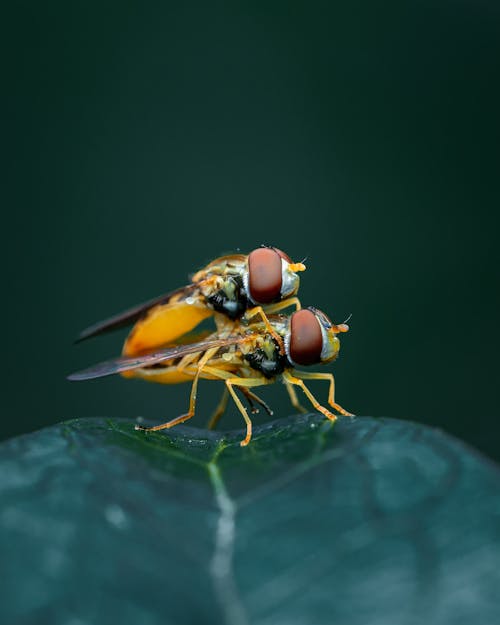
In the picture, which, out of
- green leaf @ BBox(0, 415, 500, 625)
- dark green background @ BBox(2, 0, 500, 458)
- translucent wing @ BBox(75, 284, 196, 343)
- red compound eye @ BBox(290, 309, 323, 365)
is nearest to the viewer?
green leaf @ BBox(0, 415, 500, 625)

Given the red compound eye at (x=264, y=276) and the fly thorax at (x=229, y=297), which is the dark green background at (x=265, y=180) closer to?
the fly thorax at (x=229, y=297)

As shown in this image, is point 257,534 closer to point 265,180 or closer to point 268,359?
point 268,359

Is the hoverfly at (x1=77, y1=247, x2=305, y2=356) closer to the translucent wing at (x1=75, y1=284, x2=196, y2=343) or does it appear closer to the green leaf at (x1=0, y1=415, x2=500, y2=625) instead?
the translucent wing at (x1=75, y1=284, x2=196, y2=343)

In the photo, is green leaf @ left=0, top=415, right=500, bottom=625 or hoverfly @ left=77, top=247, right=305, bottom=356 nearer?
green leaf @ left=0, top=415, right=500, bottom=625

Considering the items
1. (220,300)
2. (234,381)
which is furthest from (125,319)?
(234,381)

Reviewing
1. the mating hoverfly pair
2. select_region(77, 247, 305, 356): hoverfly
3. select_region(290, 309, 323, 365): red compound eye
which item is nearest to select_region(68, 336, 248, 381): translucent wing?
the mating hoverfly pair

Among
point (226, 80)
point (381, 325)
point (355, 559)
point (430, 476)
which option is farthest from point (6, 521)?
point (226, 80)

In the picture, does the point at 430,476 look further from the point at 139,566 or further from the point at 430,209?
the point at 430,209
